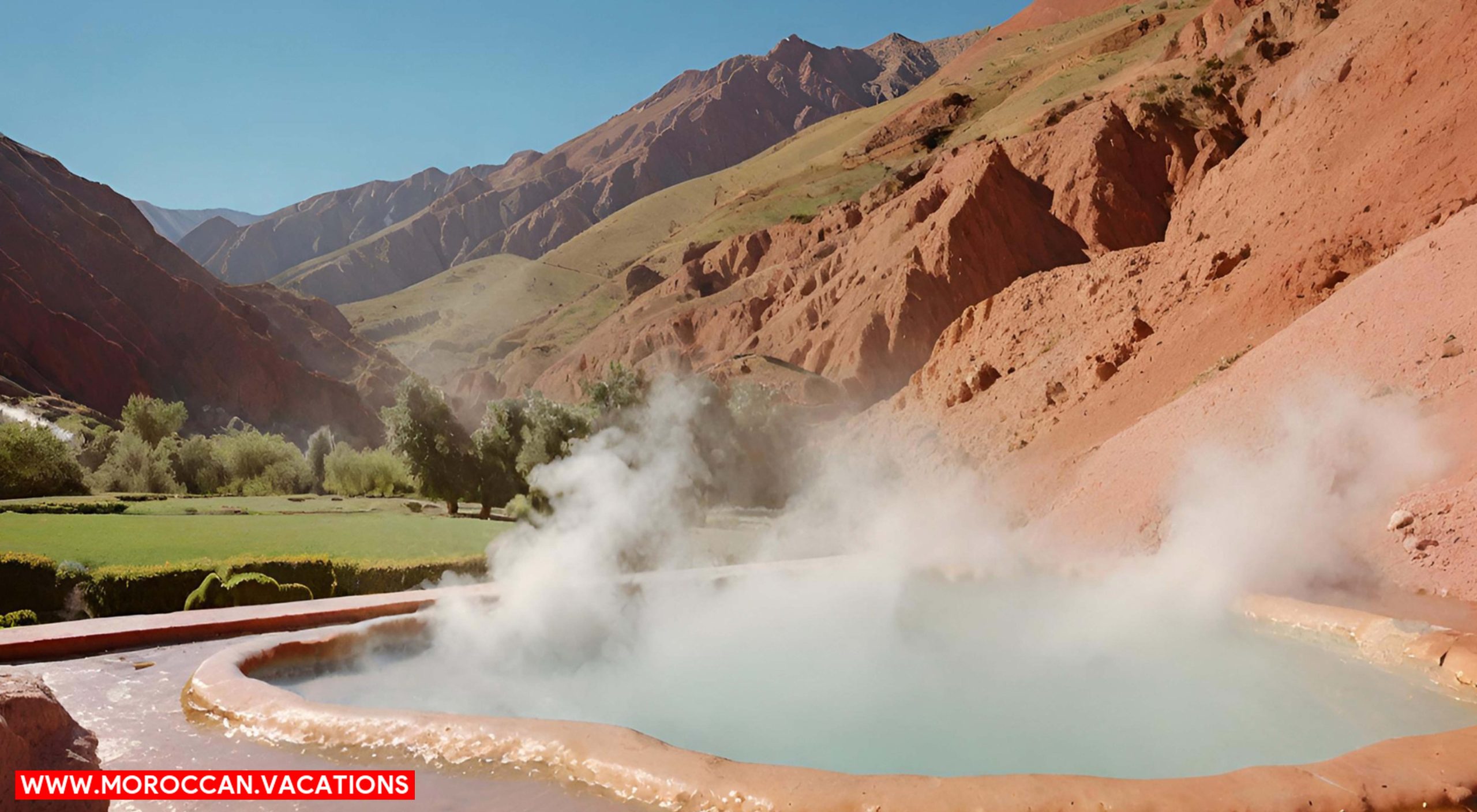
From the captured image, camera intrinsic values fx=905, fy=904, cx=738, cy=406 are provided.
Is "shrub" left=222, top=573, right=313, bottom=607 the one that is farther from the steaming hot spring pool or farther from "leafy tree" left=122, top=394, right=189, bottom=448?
"leafy tree" left=122, top=394, right=189, bottom=448

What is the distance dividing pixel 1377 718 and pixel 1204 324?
51.2 ft

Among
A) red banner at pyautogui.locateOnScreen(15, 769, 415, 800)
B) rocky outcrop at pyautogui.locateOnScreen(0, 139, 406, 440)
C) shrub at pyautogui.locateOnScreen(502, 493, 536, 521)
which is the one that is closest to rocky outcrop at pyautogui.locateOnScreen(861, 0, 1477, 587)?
red banner at pyautogui.locateOnScreen(15, 769, 415, 800)

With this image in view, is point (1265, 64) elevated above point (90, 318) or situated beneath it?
elevated above

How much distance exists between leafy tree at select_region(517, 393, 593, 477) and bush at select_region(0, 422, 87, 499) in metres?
12.4

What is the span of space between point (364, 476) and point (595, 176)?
437 ft

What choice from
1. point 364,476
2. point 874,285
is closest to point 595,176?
point 874,285

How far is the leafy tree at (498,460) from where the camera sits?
2575 cm

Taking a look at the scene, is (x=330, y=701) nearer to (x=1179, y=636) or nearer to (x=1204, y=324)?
(x=1179, y=636)

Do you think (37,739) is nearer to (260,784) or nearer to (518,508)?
(260,784)

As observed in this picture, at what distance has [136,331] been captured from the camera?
6438 cm

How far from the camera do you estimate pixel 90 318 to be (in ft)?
205

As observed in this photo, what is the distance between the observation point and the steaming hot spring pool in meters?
5.77

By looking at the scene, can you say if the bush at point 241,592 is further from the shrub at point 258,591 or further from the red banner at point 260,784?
the red banner at point 260,784

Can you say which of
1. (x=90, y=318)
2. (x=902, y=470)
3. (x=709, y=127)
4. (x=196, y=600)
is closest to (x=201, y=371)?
(x=90, y=318)
